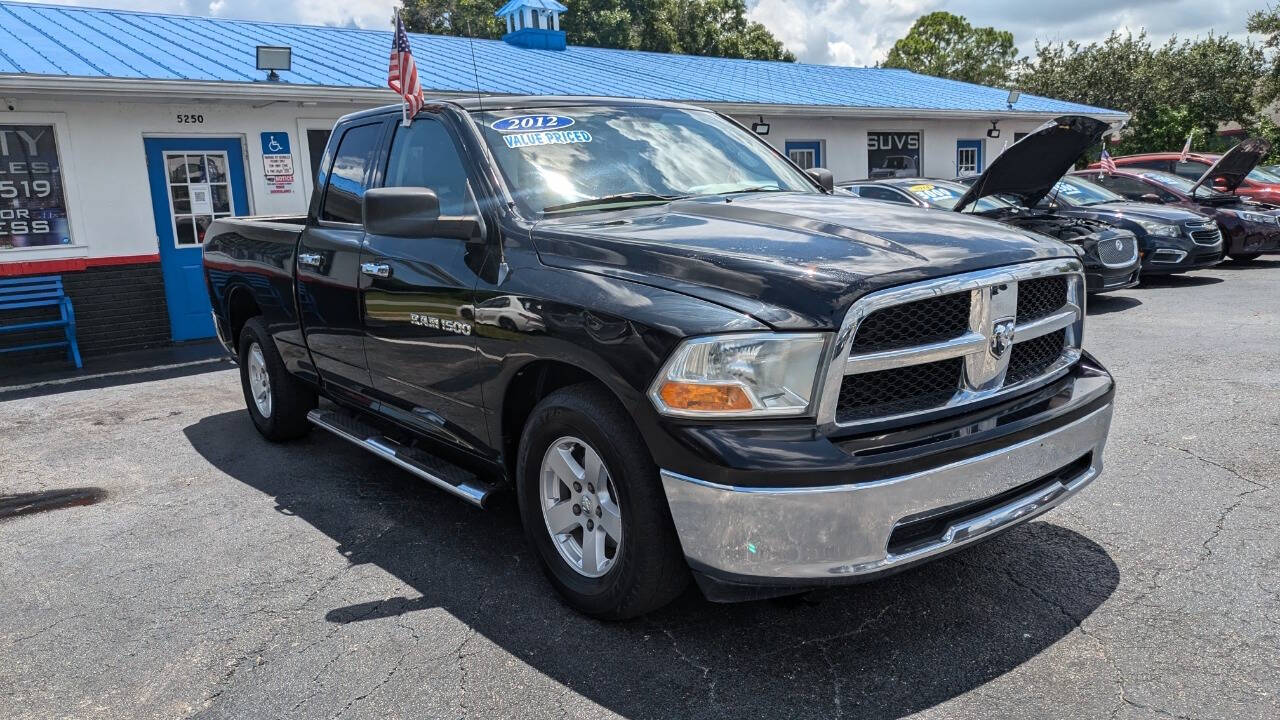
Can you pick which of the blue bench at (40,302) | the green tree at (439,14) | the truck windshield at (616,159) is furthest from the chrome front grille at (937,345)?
the green tree at (439,14)

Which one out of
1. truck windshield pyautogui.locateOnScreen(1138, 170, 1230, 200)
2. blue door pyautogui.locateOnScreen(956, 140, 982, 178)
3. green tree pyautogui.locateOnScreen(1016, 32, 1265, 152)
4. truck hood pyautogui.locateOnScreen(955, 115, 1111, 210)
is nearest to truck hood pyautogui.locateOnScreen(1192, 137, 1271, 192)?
truck windshield pyautogui.locateOnScreen(1138, 170, 1230, 200)

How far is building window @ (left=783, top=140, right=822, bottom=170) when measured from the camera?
1710 centimetres

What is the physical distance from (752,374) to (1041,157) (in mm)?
3853

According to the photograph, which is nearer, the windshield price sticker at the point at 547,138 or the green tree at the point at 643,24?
the windshield price sticker at the point at 547,138

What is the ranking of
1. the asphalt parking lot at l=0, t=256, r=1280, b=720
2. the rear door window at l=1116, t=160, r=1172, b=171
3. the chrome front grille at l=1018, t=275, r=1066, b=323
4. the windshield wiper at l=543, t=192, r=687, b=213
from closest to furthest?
the asphalt parking lot at l=0, t=256, r=1280, b=720, the chrome front grille at l=1018, t=275, r=1066, b=323, the windshield wiper at l=543, t=192, r=687, b=213, the rear door window at l=1116, t=160, r=1172, b=171

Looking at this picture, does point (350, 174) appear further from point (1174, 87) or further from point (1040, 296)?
point (1174, 87)

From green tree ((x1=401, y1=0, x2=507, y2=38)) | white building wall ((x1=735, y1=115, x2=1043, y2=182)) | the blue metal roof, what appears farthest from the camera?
green tree ((x1=401, y1=0, x2=507, y2=38))

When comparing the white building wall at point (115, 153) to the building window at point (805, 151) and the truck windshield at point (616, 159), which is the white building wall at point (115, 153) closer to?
the truck windshield at point (616, 159)

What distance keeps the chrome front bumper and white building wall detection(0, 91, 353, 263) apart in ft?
30.9

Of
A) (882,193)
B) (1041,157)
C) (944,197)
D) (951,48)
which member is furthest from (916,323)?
(951,48)

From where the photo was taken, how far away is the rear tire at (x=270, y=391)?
225 inches

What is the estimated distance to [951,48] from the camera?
211 ft

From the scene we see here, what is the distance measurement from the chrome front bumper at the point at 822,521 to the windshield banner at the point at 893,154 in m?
16.3

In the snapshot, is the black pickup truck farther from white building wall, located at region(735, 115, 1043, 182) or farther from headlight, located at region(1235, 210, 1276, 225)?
white building wall, located at region(735, 115, 1043, 182)
